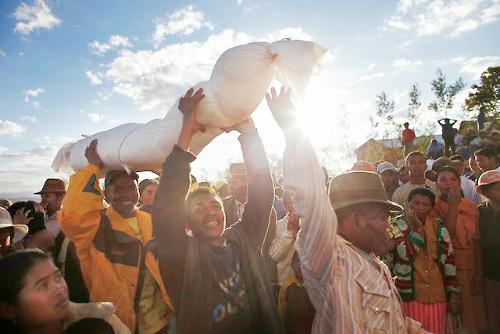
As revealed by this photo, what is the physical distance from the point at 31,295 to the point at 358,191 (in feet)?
5.33

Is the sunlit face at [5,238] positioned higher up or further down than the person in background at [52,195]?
further down

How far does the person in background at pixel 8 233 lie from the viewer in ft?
9.52

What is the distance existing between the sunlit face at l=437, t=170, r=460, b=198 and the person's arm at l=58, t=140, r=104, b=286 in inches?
148

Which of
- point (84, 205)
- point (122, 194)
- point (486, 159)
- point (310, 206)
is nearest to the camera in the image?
point (310, 206)

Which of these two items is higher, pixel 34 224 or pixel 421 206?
pixel 34 224

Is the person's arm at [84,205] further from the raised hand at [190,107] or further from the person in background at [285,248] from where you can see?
the person in background at [285,248]

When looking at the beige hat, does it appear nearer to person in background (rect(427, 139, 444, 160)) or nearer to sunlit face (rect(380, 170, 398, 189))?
sunlit face (rect(380, 170, 398, 189))

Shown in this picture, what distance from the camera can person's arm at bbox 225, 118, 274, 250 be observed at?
2.28 meters

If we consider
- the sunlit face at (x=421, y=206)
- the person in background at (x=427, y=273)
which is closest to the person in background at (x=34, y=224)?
the person in background at (x=427, y=273)

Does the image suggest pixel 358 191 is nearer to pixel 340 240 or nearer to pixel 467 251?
pixel 340 240

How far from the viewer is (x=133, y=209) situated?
9.59 ft

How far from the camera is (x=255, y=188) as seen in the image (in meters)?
2.32

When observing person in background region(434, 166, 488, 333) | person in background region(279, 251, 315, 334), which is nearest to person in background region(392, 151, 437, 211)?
person in background region(434, 166, 488, 333)

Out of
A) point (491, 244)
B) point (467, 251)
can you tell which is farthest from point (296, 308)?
point (491, 244)
